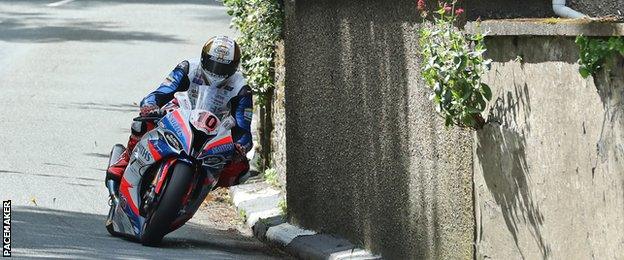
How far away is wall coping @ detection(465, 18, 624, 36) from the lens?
6453 mm

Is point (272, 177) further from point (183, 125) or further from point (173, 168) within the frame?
point (173, 168)

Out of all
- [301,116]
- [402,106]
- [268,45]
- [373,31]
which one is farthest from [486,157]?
[268,45]

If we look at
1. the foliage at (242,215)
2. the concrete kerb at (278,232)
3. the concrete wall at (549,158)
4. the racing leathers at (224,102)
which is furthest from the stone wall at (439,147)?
the foliage at (242,215)

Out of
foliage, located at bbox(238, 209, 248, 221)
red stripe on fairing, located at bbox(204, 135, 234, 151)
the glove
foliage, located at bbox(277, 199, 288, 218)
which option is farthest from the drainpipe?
foliage, located at bbox(238, 209, 248, 221)

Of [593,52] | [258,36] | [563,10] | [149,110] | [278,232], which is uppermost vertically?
[258,36]

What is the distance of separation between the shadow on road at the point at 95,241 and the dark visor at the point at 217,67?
1.33 metres

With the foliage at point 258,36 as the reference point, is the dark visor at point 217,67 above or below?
below

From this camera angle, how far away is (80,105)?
1789 cm

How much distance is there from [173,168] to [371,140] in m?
1.43

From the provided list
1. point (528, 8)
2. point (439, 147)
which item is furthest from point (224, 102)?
point (528, 8)

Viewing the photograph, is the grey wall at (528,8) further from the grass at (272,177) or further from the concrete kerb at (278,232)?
the grass at (272,177)

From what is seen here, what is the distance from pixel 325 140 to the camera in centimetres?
1109

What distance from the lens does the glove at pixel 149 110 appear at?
10713mm

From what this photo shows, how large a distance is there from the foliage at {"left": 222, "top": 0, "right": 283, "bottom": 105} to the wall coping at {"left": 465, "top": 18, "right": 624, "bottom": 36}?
4772 mm
